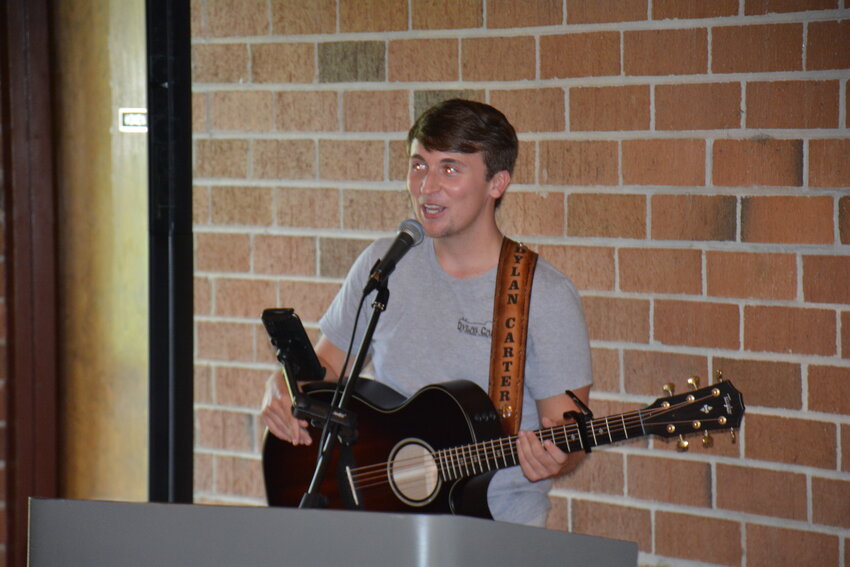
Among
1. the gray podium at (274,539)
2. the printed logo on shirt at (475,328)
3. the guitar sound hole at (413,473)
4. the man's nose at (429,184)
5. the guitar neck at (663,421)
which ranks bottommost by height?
the guitar sound hole at (413,473)

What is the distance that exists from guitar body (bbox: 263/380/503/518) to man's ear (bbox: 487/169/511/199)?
0.46 m

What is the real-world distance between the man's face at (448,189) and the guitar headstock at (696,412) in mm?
627

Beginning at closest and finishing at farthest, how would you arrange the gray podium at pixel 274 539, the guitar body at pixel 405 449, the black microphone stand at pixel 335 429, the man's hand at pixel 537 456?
the gray podium at pixel 274 539
the black microphone stand at pixel 335 429
the man's hand at pixel 537 456
the guitar body at pixel 405 449

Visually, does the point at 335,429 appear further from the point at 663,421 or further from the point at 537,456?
the point at 663,421

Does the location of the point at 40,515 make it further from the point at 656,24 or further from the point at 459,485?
the point at 656,24

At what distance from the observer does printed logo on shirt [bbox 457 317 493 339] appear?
219cm

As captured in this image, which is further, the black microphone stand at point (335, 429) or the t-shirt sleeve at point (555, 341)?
the t-shirt sleeve at point (555, 341)

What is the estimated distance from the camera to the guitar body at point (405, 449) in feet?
6.68

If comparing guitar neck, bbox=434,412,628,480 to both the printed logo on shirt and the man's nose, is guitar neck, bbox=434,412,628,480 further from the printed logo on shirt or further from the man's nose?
the man's nose

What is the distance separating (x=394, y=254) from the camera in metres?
1.86

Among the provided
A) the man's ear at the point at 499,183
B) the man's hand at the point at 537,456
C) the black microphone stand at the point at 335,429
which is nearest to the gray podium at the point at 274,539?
the black microphone stand at the point at 335,429

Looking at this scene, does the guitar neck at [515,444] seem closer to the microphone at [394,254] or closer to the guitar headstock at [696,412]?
the guitar headstock at [696,412]

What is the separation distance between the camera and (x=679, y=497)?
7.57ft

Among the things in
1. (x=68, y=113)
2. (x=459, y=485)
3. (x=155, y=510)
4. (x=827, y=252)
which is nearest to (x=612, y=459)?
(x=459, y=485)
